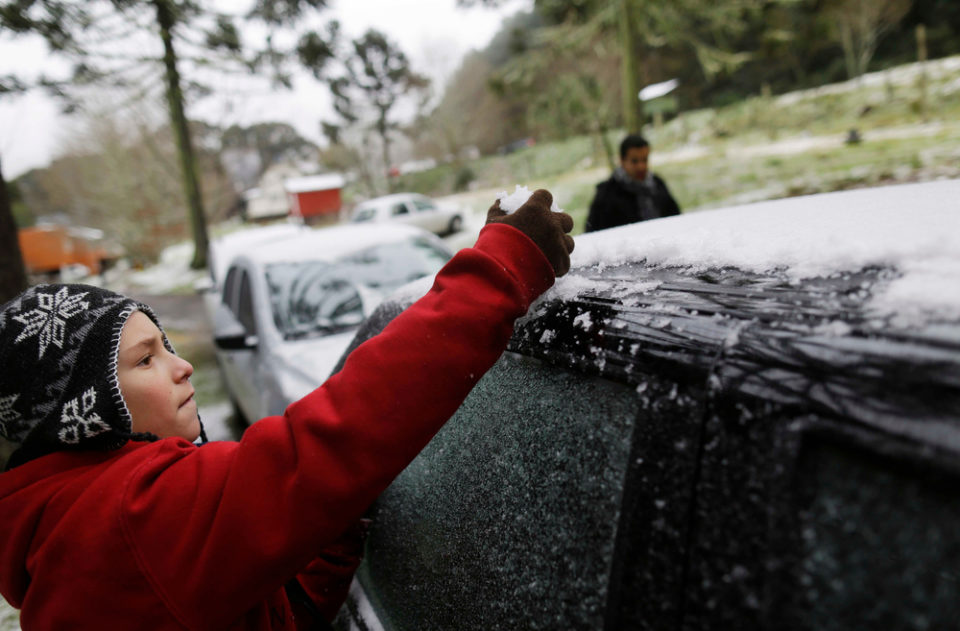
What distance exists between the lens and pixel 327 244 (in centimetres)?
440

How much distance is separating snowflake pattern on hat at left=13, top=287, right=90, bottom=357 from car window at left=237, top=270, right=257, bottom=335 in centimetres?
310

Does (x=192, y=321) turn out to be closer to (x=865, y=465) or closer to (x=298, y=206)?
(x=865, y=465)

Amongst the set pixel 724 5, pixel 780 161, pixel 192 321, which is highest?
pixel 724 5

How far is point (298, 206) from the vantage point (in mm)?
38969

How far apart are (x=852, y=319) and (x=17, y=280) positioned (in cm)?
501

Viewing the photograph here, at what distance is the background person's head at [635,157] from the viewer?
15.0ft

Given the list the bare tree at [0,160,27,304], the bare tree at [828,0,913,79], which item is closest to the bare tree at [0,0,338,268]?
the bare tree at [0,160,27,304]

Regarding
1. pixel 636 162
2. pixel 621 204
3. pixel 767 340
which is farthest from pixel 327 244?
pixel 767 340

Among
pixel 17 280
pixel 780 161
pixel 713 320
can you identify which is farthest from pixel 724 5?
pixel 713 320

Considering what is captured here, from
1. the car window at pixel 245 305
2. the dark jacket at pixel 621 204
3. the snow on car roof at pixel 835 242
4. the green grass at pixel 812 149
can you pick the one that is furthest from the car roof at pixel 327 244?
the snow on car roof at pixel 835 242

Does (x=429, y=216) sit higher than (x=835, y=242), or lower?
lower

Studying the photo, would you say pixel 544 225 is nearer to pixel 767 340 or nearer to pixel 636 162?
pixel 767 340

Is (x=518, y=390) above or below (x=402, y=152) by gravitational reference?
below

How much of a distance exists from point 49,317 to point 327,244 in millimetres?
Answer: 3502
